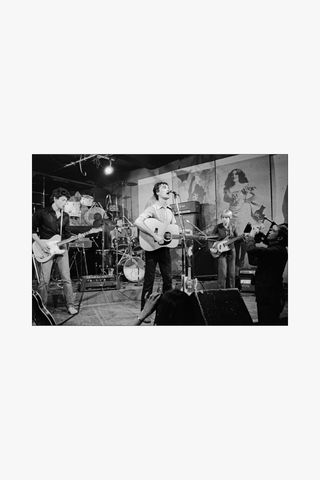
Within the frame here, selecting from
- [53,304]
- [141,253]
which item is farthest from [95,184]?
[53,304]

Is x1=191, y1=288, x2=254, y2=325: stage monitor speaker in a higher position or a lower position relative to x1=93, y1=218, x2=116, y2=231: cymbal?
lower

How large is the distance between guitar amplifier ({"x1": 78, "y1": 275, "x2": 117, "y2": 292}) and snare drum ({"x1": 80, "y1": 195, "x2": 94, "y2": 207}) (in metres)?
0.69

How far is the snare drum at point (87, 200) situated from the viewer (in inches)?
112

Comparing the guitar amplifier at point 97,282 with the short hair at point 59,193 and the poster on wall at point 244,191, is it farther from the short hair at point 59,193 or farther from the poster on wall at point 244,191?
the poster on wall at point 244,191

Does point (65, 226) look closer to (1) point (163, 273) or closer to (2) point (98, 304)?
(2) point (98, 304)

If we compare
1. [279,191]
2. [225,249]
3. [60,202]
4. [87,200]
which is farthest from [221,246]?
[60,202]

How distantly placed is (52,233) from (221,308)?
1747mm

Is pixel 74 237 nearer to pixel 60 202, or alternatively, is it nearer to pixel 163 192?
pixel 60 202

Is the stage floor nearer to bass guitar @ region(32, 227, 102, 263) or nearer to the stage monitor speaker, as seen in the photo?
the stage monitor speaker

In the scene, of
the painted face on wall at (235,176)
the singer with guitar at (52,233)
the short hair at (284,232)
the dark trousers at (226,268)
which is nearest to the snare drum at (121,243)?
the singer with guitar at (52,233)

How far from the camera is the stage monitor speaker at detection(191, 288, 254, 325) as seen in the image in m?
2.73

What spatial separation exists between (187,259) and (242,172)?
95cm

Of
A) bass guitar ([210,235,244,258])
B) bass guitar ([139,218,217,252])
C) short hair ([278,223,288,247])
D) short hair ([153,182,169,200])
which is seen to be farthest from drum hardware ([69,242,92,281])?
short hair ([278,223,288,247])

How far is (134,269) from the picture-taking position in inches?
111
